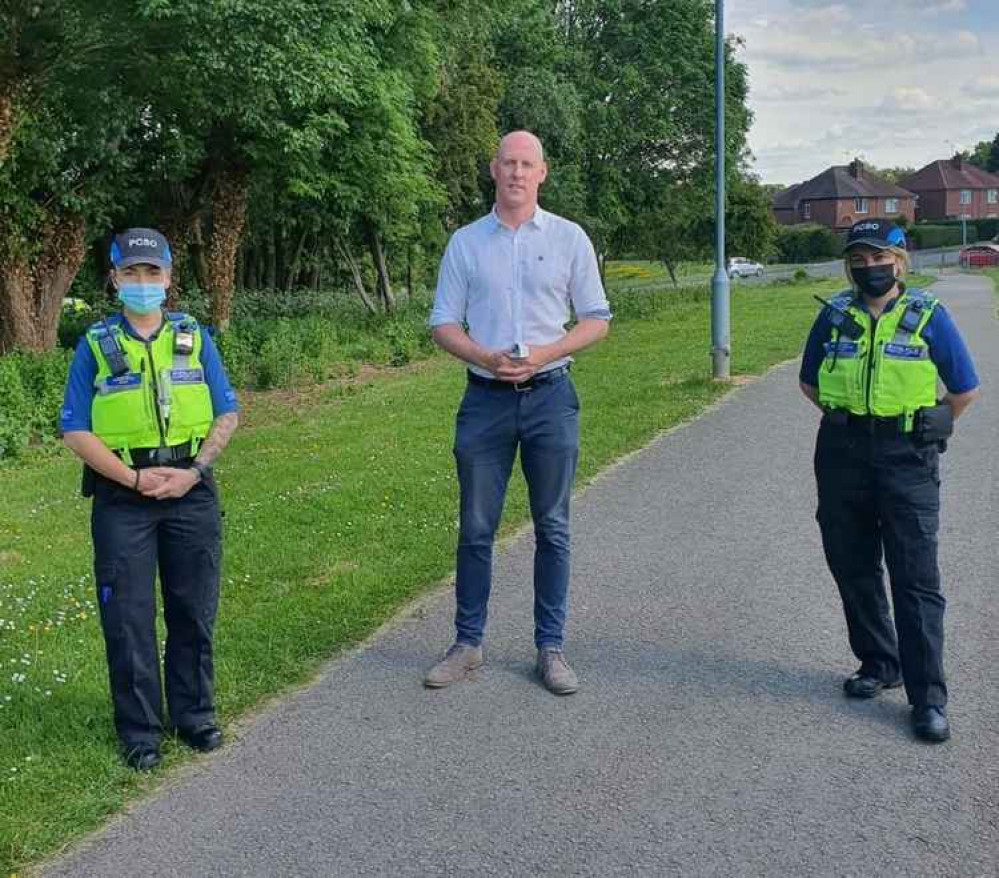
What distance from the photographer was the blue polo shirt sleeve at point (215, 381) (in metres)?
4.23

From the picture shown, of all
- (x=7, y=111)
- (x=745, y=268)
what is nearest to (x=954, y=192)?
(x=745, y=268)

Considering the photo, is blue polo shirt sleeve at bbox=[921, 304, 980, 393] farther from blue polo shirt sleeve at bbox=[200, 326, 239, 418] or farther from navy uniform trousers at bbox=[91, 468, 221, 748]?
navy uniform trousers at bbox=[91, 468, 221, 748]

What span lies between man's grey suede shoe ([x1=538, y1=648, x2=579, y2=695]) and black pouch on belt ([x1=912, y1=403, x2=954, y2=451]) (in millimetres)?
1669

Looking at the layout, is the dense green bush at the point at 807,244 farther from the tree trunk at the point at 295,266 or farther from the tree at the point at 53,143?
the tree at the point at 53,143

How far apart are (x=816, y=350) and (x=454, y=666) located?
6.50ft

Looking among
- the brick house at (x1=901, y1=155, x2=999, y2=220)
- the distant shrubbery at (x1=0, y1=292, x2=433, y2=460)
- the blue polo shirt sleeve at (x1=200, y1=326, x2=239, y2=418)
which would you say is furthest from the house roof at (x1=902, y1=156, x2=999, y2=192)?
the blue polo shirt sleeve at (x1=200, y1=326, x2=239, y2=418)

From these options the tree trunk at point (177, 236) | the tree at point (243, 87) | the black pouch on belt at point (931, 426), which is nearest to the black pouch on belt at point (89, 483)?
the black pouch on belt at point (931, 426)

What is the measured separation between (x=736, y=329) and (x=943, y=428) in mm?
19681

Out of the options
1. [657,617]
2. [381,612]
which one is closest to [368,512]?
[381,612]

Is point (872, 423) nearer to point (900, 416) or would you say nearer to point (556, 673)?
point (900, 416)

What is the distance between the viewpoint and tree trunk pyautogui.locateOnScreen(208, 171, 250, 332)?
24359mm

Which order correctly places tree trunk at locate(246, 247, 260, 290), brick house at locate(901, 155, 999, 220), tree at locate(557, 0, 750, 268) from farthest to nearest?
brick house at locate(901, 155, 999, 220)
tree at locate(557, 0, 750, 268)
tree trunk at locate(246, 247, 260, 290)

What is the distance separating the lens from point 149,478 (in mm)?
4020

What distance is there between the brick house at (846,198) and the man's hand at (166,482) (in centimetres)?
10759
